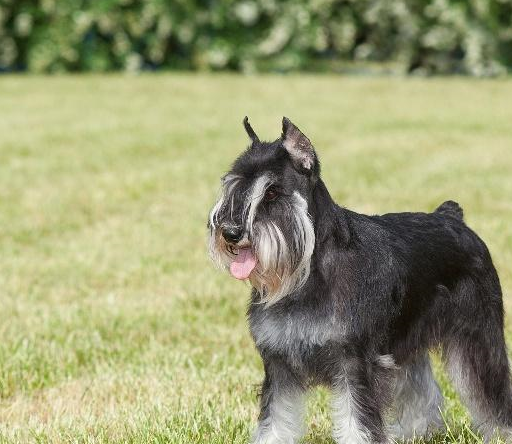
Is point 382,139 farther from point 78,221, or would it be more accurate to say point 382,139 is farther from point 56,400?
point 56,400

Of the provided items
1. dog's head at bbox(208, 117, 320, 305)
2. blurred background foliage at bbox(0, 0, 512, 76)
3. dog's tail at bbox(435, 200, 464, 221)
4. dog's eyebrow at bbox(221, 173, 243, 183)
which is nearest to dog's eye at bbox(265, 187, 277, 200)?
dog's head at bbox(208, 117, 320, 305)

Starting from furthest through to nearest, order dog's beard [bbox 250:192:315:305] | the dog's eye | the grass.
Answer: the grass → the dog's eye → dog's beard [bbox 250:192:315:305]

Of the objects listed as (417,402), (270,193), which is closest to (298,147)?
(270,193)

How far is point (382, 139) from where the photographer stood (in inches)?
551

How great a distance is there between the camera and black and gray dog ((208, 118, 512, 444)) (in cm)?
346

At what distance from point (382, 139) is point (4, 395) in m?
9.65

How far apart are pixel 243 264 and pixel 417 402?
144 centimetres

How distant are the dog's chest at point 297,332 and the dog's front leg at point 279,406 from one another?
0.09 metres

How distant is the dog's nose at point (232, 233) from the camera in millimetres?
3394

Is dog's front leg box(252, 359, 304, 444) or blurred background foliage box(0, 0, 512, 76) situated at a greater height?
dog's front leg box(252, 359, 304, 444)

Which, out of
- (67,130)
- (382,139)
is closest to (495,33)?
(382,139)

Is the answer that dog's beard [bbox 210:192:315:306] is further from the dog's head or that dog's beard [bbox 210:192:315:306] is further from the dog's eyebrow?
the dog's eyebrow

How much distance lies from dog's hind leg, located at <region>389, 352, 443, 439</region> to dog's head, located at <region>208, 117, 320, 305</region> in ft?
3.75

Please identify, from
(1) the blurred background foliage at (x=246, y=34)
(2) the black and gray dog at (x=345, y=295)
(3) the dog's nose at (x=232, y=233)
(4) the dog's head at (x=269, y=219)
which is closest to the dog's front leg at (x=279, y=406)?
(2) the black and gray dog at (x=345, y=295)
